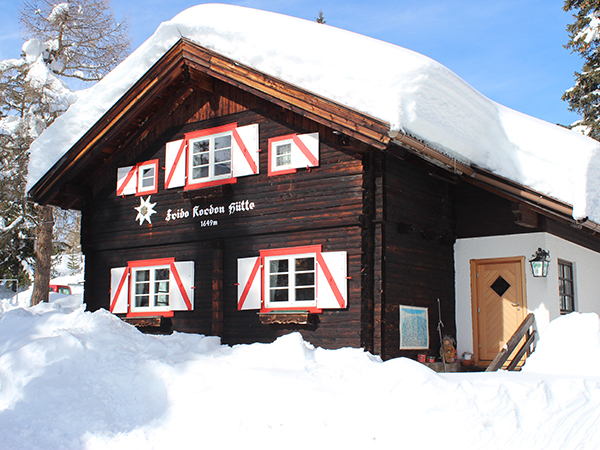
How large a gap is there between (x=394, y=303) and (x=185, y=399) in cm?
439

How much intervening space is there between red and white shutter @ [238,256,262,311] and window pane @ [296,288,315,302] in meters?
0.79

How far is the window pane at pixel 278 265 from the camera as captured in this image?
1098 cm

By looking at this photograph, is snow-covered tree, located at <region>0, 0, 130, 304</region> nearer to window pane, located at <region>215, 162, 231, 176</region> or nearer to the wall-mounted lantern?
window pane, located at <region>215, 162, 231, 176</region>

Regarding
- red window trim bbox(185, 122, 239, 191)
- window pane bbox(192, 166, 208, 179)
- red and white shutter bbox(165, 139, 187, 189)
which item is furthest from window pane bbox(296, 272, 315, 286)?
red and white shutter bbox(165, 139, 187, 189)

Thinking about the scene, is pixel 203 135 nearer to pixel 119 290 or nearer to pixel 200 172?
pixel 200 172

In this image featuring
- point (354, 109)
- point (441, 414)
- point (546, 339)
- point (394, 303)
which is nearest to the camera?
point (441, 414)

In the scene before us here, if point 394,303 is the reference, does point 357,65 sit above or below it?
above

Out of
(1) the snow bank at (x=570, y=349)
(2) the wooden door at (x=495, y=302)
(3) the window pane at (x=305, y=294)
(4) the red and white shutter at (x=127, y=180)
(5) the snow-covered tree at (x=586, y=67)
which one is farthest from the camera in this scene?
(5) the snow-covered tree at (x=586, y=67)

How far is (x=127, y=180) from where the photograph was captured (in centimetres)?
1320

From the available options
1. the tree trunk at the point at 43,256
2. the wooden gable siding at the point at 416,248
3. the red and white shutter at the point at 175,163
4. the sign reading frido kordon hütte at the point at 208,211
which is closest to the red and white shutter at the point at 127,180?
the red and white shutter at the point at 175,163

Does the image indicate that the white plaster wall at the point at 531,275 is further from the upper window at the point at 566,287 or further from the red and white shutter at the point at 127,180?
the red and white shutter at the point at 127,180

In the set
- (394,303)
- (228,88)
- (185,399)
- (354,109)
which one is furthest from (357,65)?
(185,399)

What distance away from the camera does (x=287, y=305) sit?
10.8 meters

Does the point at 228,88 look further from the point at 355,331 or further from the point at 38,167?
the point at 355,331
